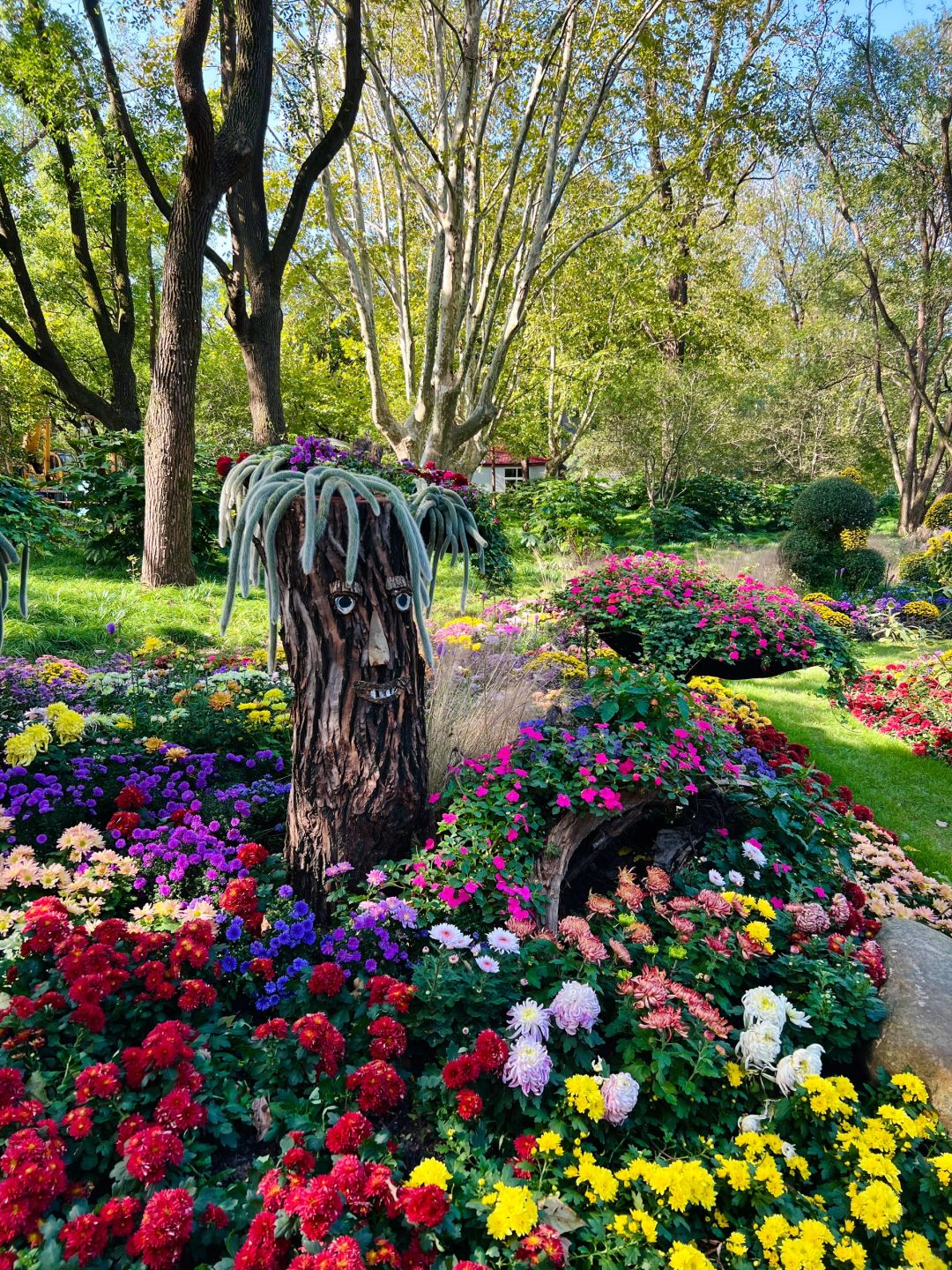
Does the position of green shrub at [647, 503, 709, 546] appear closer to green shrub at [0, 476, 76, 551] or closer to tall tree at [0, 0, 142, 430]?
tall tree at [0, 0, 142, 430]

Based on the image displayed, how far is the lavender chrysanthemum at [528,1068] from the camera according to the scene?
1.60 meters

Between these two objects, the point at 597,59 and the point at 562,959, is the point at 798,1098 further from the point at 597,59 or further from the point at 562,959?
the point at 597,59

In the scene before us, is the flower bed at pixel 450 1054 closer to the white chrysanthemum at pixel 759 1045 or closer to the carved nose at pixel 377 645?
the white chrysanthemum at pixel 759 1045

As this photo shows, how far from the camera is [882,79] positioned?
1105 centimetres

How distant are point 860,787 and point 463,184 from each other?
732 cm

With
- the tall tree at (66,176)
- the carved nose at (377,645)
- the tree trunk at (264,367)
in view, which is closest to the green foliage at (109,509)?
the tree trunk at (264,367)

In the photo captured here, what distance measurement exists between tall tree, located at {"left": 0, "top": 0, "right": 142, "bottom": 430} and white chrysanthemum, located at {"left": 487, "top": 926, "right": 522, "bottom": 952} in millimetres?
9956

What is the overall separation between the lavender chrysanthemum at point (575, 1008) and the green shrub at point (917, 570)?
425 inches

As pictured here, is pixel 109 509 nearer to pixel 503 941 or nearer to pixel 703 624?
pixel 703 624

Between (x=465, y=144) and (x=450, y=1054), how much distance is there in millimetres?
7953

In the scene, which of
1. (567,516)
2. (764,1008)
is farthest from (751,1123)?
(567,516)

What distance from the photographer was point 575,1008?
171 centimetres

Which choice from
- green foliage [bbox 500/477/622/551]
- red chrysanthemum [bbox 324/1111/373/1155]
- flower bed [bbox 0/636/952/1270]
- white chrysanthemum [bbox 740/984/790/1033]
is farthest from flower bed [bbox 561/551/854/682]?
green foliage [bbox 500/477/622/551]

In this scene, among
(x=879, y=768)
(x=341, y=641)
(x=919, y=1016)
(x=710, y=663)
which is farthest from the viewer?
(x=710, y=663)
